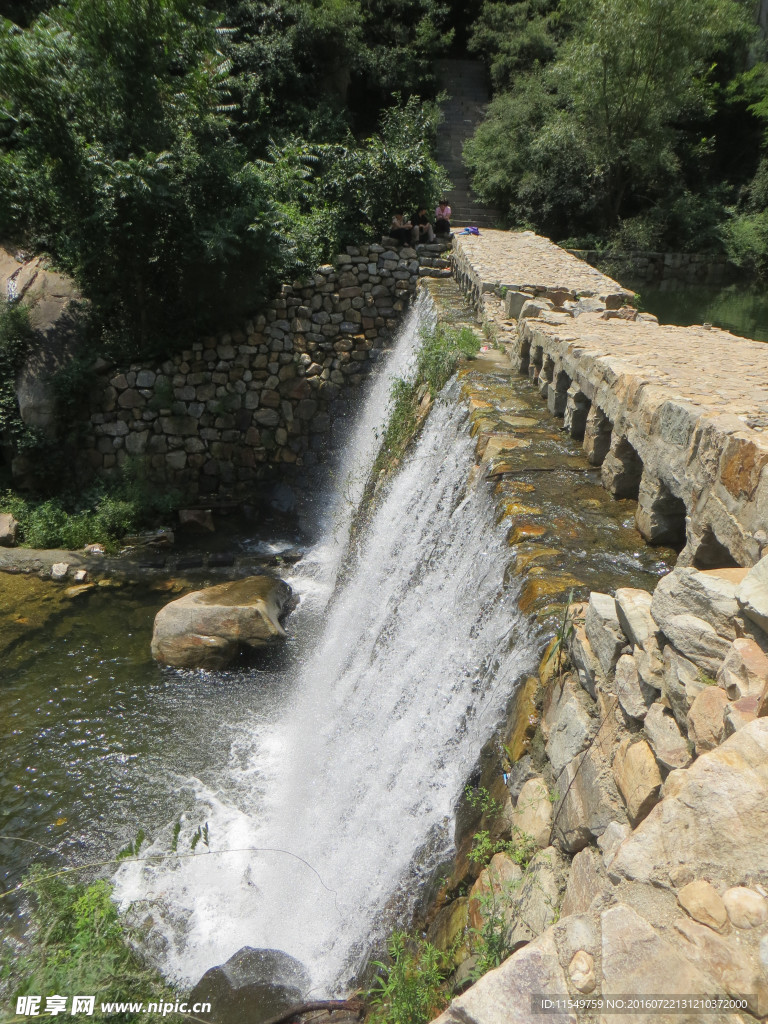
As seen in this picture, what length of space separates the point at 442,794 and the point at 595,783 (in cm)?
134

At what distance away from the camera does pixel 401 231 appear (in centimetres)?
1062

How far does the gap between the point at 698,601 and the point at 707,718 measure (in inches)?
14.0

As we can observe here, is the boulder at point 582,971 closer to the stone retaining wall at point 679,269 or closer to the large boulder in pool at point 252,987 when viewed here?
the large boulder in pool at point 252,987

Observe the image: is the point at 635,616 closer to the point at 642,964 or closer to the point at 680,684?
the point at 680,684

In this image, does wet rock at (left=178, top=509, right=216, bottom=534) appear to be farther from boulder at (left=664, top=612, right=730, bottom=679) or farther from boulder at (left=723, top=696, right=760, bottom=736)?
boulder at (left=723, top=696, right=760, bottom=736)

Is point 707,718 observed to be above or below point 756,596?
below

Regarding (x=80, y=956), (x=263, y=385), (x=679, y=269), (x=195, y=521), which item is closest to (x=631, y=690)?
(x=80, y=956)

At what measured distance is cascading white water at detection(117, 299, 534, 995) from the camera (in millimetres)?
3561

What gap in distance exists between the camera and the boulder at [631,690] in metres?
2.22

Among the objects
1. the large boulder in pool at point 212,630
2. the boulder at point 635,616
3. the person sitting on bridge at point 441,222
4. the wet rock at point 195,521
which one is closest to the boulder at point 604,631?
the boulder at point 635,616

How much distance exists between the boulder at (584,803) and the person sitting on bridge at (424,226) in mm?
9847

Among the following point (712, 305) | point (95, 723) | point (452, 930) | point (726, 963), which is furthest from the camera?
point (712, 305)

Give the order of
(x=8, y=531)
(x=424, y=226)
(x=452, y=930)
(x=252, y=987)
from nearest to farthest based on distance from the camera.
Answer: (x=452, y=930) → (x=252, y=987) → (x=8, y=531) → (x=424, y=226)

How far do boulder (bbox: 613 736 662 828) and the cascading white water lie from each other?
0.83m
